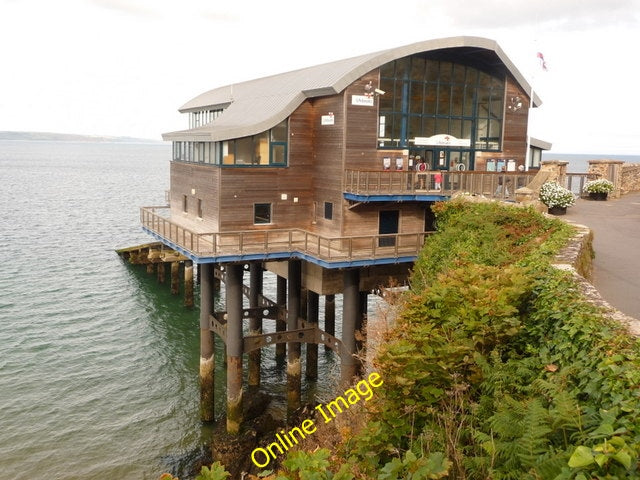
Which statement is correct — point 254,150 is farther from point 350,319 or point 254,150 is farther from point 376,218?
point 350,319

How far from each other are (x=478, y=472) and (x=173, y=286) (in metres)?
39.1

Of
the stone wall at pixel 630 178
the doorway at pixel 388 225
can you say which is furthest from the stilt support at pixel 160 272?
the stone wall at pixel 630 178

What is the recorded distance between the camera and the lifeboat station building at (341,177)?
25.6 metres

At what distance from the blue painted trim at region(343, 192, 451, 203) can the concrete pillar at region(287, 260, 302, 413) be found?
4696 millimetres

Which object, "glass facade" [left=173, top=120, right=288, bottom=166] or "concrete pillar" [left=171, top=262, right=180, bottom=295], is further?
"concrete pillar" [left=171, top=262, right=180, bottom=295]

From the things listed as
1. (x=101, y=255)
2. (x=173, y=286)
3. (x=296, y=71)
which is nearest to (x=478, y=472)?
(x=296, y=71)

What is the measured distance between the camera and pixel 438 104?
2866 centimetres

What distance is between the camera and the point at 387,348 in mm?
13656

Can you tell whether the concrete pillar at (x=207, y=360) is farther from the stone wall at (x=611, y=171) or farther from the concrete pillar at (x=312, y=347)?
the stone wall at (x=611, y=171)

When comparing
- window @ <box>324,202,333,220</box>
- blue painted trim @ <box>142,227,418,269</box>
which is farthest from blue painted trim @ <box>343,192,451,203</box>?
blue painted trim @ <box>142,227,418,269</box>

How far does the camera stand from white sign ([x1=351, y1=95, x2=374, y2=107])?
25750 millimetres

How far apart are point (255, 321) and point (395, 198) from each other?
1247cm

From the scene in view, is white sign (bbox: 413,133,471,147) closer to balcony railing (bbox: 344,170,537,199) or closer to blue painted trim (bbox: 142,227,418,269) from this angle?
balcony railing (bbox: 344,170,537,199)

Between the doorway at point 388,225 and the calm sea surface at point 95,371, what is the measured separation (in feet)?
28.0
